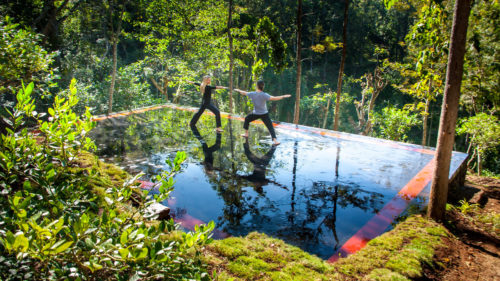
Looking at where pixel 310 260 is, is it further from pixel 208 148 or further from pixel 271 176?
pixel 208 148

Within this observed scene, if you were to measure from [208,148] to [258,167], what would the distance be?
1616 millimetres

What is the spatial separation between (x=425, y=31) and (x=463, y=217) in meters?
2.57

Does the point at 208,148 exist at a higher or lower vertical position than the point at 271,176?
higher

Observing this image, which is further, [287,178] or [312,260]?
[287,178]

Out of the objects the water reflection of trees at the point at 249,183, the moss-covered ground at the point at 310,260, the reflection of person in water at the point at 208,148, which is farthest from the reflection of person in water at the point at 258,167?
the moss-covered ground at the point at 310,260

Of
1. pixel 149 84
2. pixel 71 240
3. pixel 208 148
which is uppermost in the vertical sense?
pixel 149 84

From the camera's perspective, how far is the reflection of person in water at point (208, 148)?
5.83 m

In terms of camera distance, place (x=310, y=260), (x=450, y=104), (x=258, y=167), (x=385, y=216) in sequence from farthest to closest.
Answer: (x=258, y=167) < (x=385, y=216) < (x=450, y=104) < (x=310, y=260)

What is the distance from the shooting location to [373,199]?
4508 millimetres

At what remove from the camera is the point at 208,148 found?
6914 mm

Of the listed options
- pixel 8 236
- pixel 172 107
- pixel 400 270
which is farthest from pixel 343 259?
pixel 172 107

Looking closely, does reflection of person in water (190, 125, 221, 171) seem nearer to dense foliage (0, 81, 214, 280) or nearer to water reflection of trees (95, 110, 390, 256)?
water reflection of trees (95, 110, 390, 256)

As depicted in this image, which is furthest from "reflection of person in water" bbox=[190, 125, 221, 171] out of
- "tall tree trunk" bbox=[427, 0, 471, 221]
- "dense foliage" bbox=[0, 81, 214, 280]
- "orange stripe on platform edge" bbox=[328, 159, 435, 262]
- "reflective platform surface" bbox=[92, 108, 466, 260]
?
"dense foliage" bbox=[0, 81, 214, 280]

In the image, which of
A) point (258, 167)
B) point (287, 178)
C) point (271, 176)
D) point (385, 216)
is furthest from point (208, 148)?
point (385, 216)
